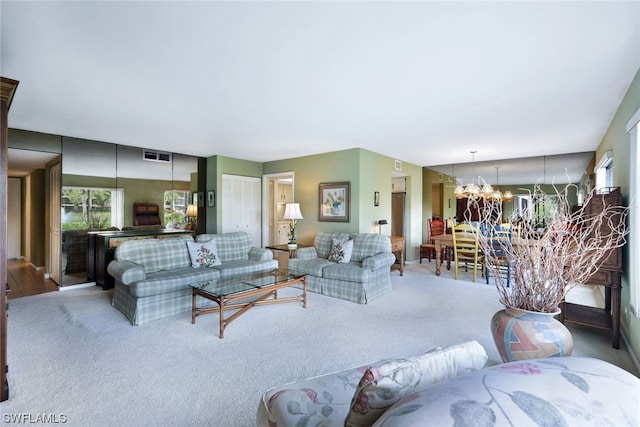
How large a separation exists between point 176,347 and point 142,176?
3805 mm

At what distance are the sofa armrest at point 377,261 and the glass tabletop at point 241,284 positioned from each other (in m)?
0.98

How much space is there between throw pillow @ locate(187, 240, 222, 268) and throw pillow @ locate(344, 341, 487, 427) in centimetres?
376

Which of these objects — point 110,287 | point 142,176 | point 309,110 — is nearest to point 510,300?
point 309,110

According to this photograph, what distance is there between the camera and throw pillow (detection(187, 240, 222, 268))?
420cm

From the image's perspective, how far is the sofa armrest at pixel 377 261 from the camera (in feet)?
13.7

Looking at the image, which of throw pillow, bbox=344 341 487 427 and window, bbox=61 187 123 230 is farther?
window, bbox=61 187 123 230

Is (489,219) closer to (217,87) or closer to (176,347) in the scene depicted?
(217,87)

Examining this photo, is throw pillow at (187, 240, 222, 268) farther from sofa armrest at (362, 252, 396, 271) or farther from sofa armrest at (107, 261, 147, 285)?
sofa armrest at (362, 252, 396, 271)

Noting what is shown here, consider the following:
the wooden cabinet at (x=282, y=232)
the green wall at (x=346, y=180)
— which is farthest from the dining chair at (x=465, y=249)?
the wooden cabinet at (x=282, y=232)

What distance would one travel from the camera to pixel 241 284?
346cm

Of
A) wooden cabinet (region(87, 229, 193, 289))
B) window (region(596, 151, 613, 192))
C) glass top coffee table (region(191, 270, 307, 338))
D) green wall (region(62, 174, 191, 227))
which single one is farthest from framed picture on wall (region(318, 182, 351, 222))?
window (region(596, 151, 613, 192))

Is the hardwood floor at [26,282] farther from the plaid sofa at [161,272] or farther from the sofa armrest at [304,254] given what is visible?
the sofa armrest at [304,254]

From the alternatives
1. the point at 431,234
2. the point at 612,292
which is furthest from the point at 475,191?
the point at 612,292

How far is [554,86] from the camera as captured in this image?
9.07 ft
